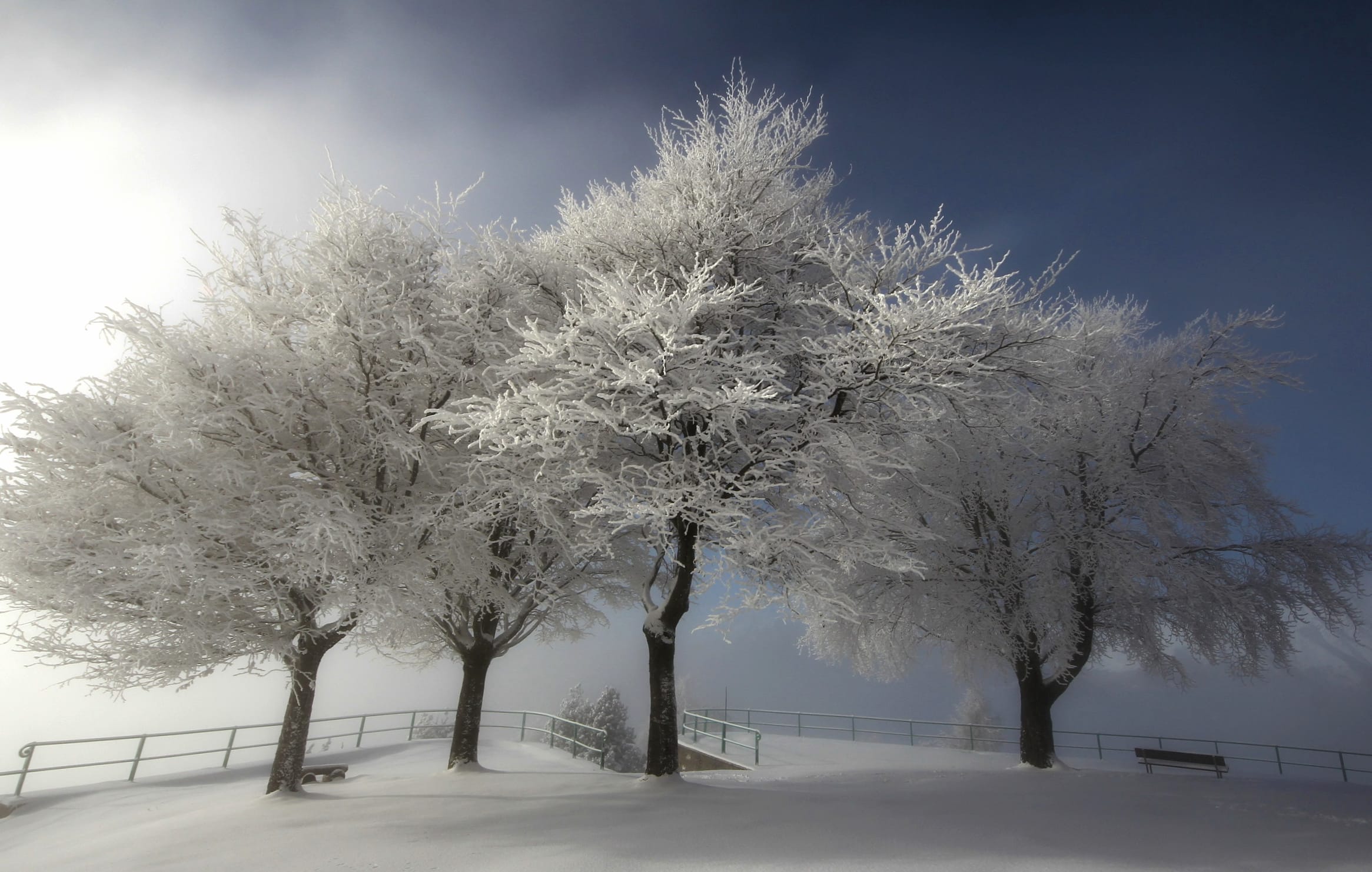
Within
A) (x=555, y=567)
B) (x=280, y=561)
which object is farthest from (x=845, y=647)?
(x=280, y=561)

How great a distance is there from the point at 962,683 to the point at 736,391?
48.3ft

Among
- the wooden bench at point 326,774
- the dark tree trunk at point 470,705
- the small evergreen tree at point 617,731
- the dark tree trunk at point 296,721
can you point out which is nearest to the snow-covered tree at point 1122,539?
the dark tree trunk at point 470,705

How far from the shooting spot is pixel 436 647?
16141mm

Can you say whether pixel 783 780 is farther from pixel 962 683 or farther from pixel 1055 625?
pixel 962 683

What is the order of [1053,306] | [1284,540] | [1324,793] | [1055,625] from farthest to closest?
[1284,540] < [1055,625] < [1324,793] < [1053,306]

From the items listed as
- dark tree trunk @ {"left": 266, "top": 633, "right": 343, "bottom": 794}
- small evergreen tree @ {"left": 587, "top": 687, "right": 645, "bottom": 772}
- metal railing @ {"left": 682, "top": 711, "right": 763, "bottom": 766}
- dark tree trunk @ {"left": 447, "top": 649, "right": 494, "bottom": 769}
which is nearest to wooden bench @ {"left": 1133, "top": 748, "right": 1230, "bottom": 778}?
metal railing @ {"left": 682, "top": 711, "right": 763, "bottom": 766}

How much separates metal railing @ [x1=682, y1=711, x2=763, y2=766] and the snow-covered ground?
6253 millimetres

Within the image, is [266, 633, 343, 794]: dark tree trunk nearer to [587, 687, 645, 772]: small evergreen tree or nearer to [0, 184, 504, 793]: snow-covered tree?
[0, 184, 504, 793]: snow-covered tree

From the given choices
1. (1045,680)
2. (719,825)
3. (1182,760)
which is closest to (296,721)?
(719,825)

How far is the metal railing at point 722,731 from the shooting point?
1906 cm

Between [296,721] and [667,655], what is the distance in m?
5.75

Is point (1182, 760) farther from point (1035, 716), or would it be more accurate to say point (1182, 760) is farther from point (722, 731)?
point (722, 731)

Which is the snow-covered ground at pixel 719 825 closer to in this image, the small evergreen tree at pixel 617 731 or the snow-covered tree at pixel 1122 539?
the snow-covered tree at pixel 1122 539

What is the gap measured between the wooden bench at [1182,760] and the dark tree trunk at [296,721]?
58.2 ft
